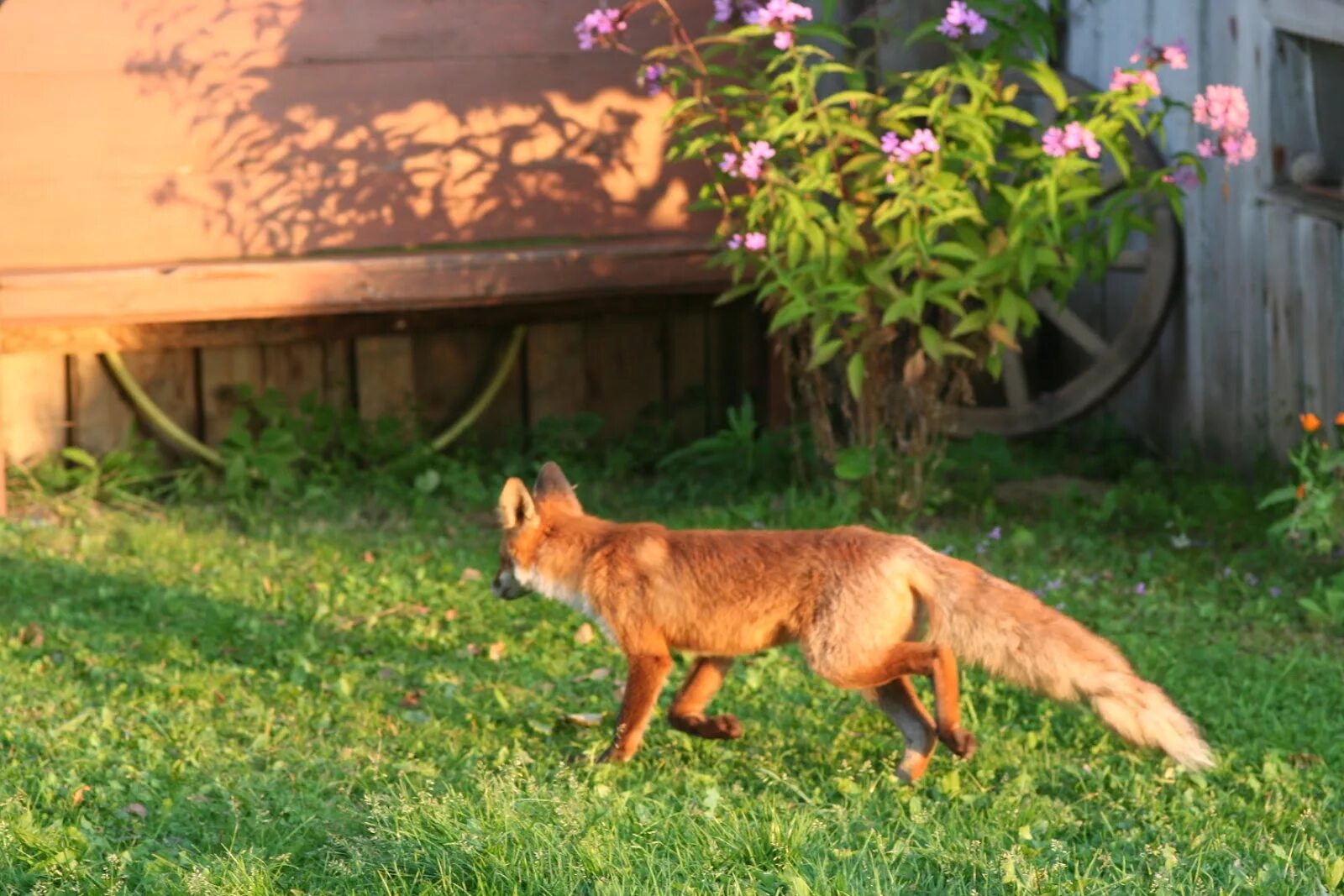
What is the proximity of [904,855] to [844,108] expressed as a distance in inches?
157

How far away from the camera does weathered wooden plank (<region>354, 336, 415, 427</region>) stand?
8531 millimetres

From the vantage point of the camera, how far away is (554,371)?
8.88m

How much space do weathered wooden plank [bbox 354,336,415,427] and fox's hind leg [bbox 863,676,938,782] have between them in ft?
14.5

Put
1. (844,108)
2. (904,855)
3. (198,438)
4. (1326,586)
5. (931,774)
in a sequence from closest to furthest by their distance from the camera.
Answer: (904,855) → (931,774) → (1326,586) → (844,108) → (198,438)

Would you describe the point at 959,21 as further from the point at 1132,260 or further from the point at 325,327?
the point at 325,327

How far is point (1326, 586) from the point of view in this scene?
243 inches

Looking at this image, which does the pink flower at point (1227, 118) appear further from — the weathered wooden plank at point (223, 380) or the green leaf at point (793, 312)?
the weathered wooden plank at point (223, 380)

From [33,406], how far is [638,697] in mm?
4549

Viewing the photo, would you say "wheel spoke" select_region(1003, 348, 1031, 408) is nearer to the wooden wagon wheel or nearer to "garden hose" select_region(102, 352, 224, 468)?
the wooden wagon wheel

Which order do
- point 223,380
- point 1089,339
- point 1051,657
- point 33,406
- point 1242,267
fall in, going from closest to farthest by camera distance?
point 1051,657 < point 1242,267 < point 33,406 < point 223,380 < point 1089,339

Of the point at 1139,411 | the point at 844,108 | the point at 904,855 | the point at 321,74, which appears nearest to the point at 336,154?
the point at 321,74

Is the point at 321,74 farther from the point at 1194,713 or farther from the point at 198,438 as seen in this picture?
the point at 1194,713

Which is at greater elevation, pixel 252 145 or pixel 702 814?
pixel 252 145

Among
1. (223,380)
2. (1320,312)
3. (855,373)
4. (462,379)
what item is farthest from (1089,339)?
(223,380)
